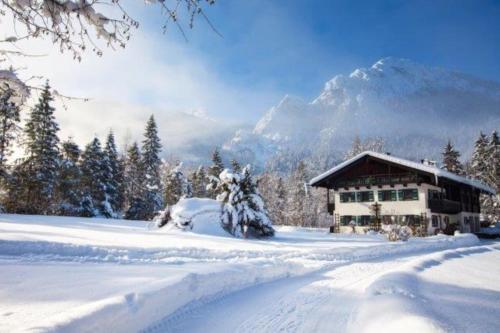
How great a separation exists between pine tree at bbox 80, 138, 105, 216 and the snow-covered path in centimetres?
3901

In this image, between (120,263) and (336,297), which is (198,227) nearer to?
(120,263)

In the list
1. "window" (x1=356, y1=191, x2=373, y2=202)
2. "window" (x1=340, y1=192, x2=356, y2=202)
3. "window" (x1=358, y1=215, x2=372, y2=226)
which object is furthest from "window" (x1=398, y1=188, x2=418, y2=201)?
"window" (x1=340, y1=192, x2=356, y2=202)

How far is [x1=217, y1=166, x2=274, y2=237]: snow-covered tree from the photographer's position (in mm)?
23688

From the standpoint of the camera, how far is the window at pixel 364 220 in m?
38.3

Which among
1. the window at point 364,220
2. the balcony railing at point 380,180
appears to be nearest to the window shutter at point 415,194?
the balcony railing at point 380,180

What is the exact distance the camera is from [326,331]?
5336 mm

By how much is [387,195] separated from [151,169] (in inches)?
1188

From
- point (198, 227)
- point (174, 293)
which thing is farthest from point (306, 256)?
point (198, 227)

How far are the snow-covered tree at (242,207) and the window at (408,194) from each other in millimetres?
18063

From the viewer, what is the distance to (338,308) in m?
6.60

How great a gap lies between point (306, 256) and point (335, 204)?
27.5 m

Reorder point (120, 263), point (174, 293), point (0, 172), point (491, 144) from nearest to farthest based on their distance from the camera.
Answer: point (174, 293) < point (120, 263) < point (0, 172) < point (491, 144)

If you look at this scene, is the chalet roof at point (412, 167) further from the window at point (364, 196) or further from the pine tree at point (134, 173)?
the pine tree at point (134, 173)

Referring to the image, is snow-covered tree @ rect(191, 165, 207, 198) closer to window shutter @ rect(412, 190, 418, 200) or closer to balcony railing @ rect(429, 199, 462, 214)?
window shutter @ rect(412, 190, 418, 200)
